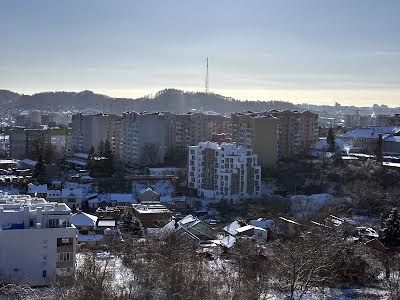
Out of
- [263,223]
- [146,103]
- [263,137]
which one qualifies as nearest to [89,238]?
[263,223]

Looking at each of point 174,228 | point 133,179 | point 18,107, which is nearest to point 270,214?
point 174,228

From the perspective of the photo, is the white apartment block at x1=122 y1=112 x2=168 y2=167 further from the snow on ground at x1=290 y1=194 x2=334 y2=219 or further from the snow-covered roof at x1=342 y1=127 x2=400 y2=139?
the snow-covered roof at x1=342 y1=127 x2=400 y2=139

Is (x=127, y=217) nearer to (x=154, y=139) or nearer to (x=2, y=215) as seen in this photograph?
(x=2, y=215)

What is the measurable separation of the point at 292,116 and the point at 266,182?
3250 mm

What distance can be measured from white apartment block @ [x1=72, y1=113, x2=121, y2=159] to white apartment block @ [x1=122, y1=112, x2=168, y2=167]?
108cm

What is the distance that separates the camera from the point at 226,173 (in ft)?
46.9

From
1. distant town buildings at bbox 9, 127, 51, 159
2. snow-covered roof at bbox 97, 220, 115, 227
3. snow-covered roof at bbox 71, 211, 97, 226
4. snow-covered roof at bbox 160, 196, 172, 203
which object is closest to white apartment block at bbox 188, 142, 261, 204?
snow-covered roof at bbox 160, 196, 172, 203

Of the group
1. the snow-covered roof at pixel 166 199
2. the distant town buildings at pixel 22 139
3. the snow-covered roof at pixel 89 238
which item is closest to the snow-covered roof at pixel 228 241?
the snow-covered roof at pixel 89 238

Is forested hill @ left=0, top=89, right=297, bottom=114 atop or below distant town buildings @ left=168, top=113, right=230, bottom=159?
atop

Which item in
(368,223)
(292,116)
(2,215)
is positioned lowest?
(368,223)

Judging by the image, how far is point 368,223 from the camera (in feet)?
38.6

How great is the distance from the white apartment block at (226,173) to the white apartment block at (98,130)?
16.6 ft

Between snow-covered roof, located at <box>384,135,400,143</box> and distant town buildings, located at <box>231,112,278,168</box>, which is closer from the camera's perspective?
distant town buildings, located at <box>231,112,278,168</box>

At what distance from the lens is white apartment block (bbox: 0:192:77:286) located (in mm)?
6727
